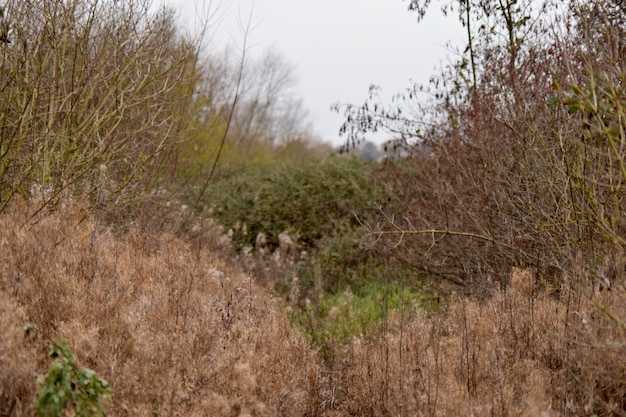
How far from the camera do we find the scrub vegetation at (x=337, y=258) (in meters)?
3.97

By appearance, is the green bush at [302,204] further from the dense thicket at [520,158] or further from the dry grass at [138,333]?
the dry grass at [138,333]

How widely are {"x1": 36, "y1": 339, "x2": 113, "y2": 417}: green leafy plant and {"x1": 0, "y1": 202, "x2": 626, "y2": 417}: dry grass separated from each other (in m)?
0.29

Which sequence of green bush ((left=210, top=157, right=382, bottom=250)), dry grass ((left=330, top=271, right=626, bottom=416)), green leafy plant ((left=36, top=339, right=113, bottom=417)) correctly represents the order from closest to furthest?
green leafy plant ((left=36, top=339, right=113, bottom=417))
dry grass ((left=330, top=271, right=626, bottom=416))
green bush ((left=210, top=157, right=382, bottom=250))

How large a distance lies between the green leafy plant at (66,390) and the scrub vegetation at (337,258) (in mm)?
13

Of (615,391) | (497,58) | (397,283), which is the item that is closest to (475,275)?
(397,283)

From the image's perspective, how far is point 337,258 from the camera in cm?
1071

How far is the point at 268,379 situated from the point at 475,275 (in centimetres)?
350

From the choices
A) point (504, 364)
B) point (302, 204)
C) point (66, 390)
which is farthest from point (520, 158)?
point (302, 204)

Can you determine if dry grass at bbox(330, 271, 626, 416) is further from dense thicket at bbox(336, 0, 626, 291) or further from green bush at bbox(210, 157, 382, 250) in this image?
green bush at bbox(210, 157, 382, 250)

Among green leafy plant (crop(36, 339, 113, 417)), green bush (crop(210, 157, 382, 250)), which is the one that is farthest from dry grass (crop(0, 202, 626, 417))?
green bush (crop(210, 157, 382, 250))

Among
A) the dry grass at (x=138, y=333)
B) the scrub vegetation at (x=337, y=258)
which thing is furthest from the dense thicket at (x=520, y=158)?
the dry grass at (x=138, y=333)

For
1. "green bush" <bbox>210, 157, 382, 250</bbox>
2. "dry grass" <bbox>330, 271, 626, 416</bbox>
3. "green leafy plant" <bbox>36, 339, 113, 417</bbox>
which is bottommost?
"green leafy plant" <bbox>36, 339, 113, 417</bbox>

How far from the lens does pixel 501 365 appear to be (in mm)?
4262

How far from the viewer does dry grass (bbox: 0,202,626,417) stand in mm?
3889
